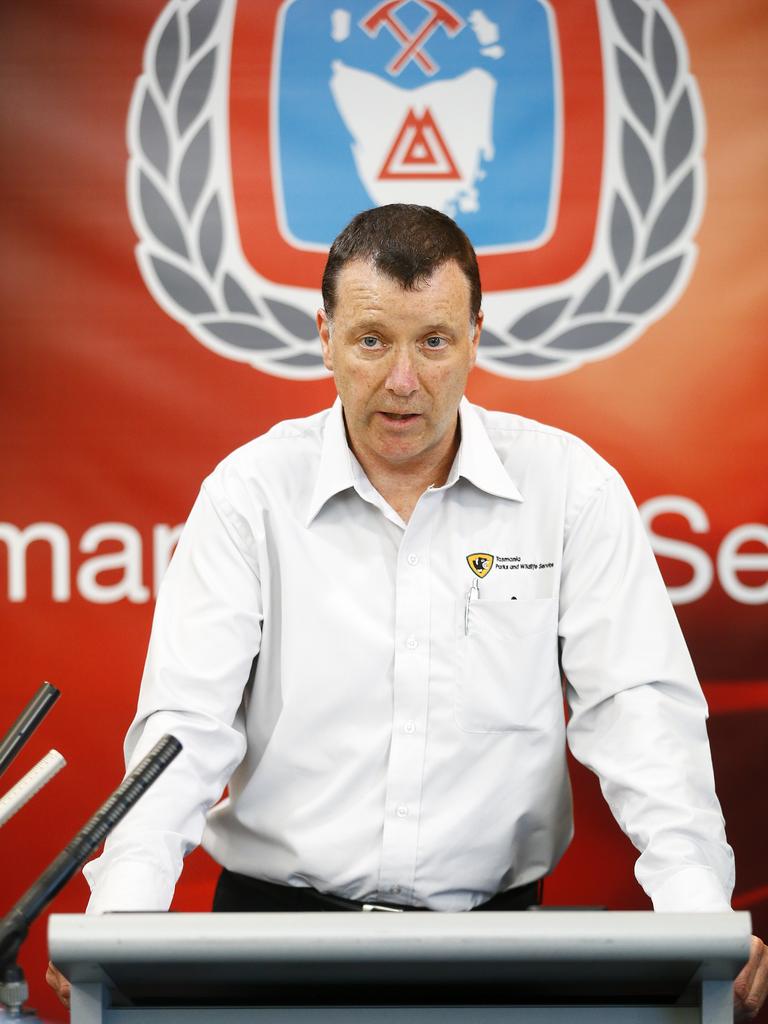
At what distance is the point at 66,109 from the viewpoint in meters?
2.99

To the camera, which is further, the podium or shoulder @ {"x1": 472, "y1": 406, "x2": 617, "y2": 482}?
shoulder @ {"x1": 472, "y1": 406, "x2": 617, "y2": 482}

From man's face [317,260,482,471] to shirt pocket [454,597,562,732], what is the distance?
0.29 meters

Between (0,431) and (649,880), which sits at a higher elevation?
(0,431)

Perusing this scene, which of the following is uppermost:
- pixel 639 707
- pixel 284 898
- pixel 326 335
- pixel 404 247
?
pixel 404 247

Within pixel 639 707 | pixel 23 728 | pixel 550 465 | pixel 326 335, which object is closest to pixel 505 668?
pixel 639 707

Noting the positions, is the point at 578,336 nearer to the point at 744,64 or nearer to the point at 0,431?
the point at 744,64

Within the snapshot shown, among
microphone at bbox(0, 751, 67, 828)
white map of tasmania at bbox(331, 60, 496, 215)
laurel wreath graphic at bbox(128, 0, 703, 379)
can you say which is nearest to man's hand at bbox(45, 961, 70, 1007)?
microphone at bbox(0, 751, 67, 828)

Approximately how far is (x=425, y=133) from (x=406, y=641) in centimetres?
149

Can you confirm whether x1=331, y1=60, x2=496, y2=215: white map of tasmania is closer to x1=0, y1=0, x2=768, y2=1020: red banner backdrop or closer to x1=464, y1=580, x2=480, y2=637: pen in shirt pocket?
x1=0, y1=0, x2=768, y2=1020: red banner backdrop

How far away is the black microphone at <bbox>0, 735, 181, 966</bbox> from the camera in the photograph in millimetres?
1018

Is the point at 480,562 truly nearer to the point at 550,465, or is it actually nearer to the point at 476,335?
the point at 550,465

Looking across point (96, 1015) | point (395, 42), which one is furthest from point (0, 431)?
point (96, 1015)

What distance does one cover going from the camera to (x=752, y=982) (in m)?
1.48

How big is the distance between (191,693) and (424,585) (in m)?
0.40
